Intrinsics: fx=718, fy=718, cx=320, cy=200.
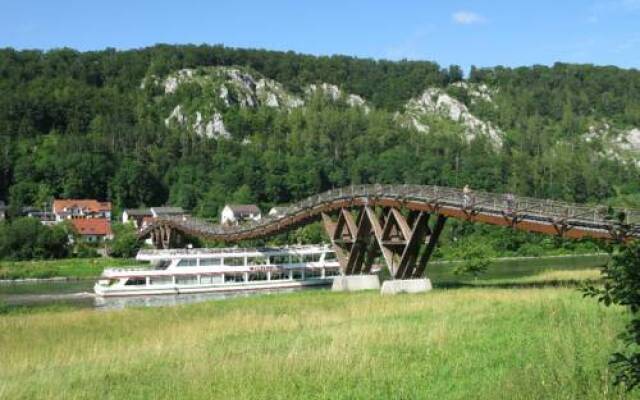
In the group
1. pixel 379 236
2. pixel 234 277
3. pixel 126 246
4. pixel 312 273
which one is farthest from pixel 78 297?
pixel 126 246

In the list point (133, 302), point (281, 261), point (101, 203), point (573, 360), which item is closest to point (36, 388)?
point (573, 360)

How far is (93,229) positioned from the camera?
431ft

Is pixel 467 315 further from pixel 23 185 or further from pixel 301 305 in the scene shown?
pixel 23 185

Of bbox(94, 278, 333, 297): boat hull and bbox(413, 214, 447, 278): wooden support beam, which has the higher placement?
bbox(413, 214, 447, 278): wooden support beam

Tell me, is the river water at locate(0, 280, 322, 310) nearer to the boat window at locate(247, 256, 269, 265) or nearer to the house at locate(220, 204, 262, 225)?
the boat window at locate(247, 256, 269, 265)

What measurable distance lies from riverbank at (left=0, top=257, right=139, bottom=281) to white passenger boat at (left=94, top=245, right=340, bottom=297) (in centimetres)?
1816

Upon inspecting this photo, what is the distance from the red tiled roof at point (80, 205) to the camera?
5891 inches

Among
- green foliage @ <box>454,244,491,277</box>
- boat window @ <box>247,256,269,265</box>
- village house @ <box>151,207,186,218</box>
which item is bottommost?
village house @ <box>151,207,186,218</box>

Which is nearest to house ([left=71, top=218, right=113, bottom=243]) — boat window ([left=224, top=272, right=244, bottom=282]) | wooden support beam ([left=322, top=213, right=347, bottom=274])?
boat window ([left=224, top=272, right=244, bottom=282])

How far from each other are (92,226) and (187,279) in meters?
67.5

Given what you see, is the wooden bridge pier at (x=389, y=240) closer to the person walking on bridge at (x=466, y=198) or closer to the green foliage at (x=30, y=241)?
the person walking on bridge at (x=466, y=198)

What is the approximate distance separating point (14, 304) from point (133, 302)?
9663 millimetres

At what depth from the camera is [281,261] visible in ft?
254

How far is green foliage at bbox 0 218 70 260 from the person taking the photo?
102419 mm
